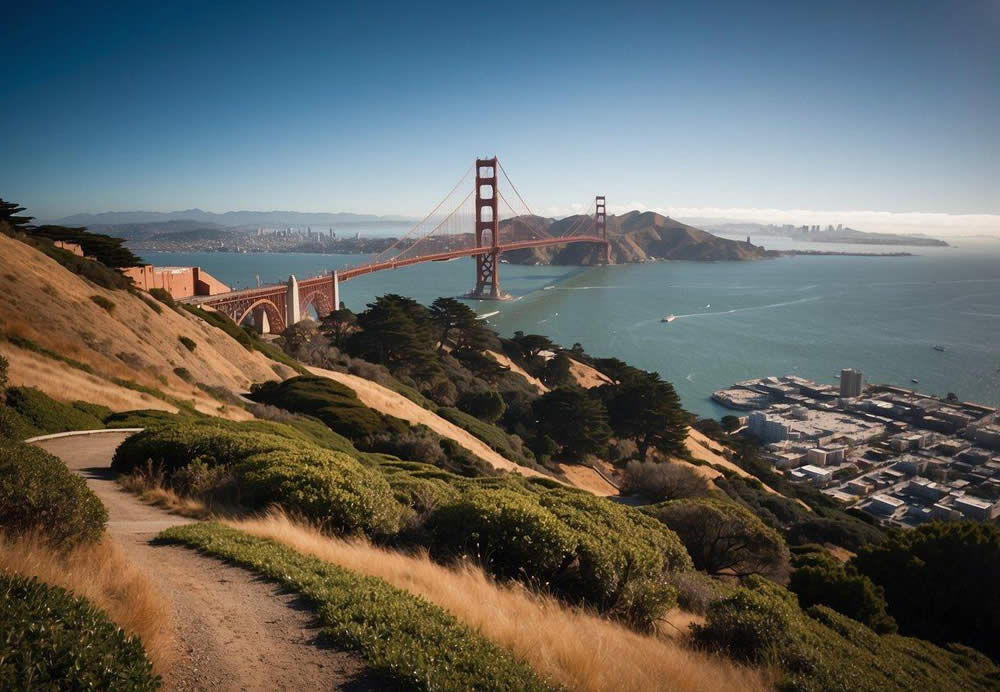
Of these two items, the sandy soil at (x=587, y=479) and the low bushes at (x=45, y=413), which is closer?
the low bushes at (x=45, y=413)

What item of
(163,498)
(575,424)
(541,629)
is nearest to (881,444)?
(575,424)

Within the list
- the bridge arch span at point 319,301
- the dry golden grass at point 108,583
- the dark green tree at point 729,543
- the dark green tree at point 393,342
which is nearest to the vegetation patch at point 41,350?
the dry golden grass at point 108,583

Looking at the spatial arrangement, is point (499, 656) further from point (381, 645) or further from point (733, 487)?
point (733, 487)

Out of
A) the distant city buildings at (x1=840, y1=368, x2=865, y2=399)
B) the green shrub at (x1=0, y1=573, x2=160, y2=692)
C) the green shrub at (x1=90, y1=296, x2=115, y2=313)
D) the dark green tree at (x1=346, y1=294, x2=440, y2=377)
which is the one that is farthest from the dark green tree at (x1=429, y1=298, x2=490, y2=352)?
the green shrub at (x1=0, y1=573, x2=160, y2=692)

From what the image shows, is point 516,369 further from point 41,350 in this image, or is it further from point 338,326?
point 41,350

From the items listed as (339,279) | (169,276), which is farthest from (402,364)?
(339,279)

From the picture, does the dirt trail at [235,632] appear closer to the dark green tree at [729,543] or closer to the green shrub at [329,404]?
the dark green tree at [729,543]
